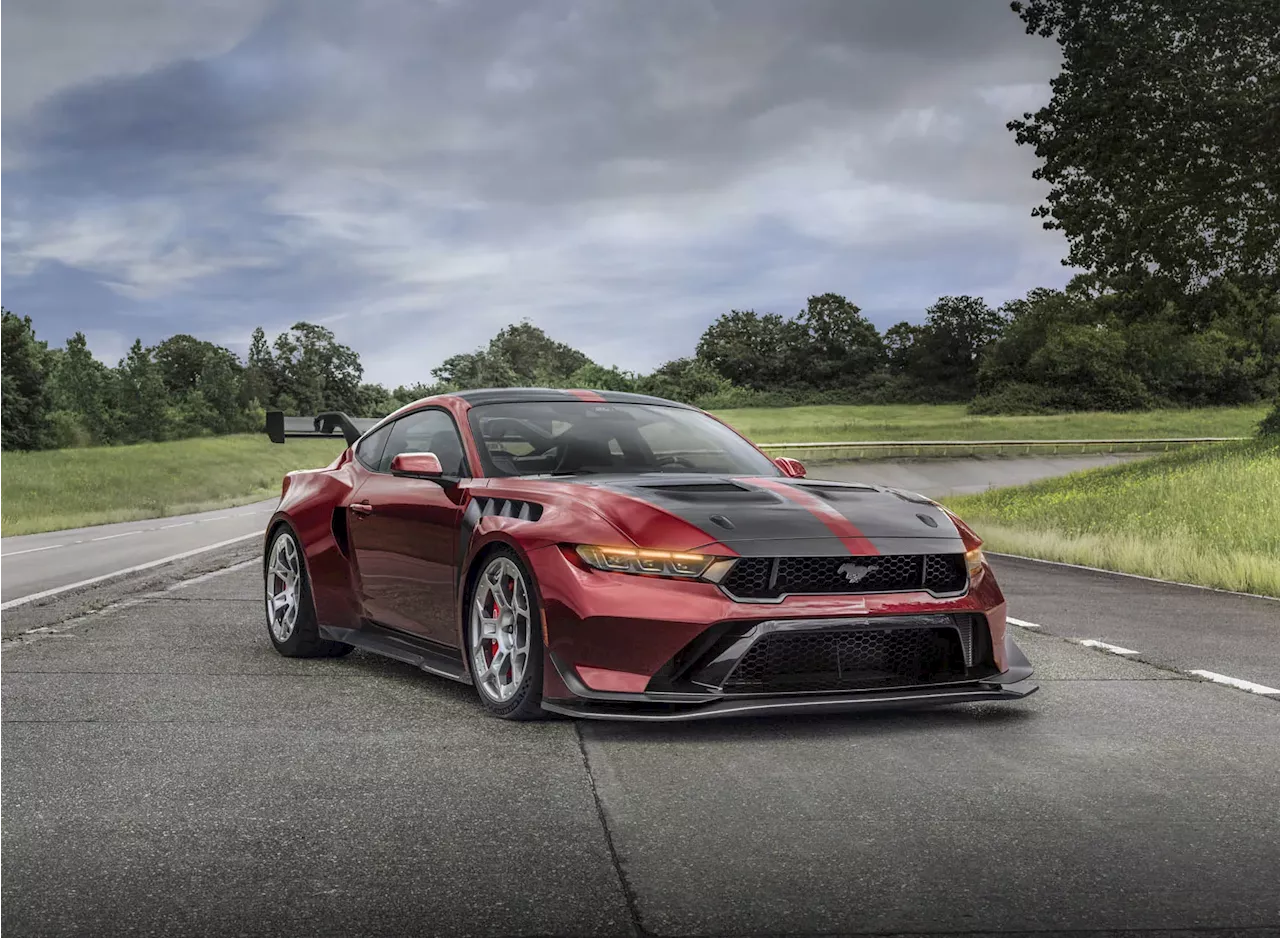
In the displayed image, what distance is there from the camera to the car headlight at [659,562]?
5887 mm

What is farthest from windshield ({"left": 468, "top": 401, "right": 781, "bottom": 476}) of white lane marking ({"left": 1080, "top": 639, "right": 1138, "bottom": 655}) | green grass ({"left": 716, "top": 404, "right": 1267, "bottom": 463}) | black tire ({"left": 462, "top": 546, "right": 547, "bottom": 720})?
green grass ({"left": 716, "top": 404, "right": 1267, "bottom": 463})

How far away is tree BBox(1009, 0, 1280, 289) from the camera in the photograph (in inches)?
1206

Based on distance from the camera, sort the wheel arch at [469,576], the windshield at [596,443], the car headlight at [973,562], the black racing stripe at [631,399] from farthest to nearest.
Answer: the black racing stripe at [631,399] → the windshield at [596,443] → the wheel arch at [469,576] → the car headlight at [973,562]

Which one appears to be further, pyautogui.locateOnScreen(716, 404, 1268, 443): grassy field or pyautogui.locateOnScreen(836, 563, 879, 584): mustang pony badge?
pyautogui.locateOnScreen(716, 404, 1268, 443): grassy field

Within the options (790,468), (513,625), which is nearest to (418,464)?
(513,625)

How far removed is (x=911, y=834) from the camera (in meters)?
4.66

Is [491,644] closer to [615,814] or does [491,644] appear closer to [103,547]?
[615,814]

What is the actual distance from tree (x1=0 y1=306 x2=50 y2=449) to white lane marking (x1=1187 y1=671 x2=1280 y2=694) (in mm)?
96857

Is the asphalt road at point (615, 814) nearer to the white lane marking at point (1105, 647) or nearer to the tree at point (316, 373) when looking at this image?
the white lane marking at point (1105, 647)

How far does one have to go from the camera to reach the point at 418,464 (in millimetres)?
6930

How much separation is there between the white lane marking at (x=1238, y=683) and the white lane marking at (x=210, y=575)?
8485 millimetres

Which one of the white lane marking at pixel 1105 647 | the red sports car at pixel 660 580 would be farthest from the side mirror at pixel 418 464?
the white lane marking at pixel 1105 647

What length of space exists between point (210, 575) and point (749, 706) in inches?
394

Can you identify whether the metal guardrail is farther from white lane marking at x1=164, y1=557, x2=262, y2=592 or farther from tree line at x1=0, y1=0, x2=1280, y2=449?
white lane marking at x1=164, y1=557, x2=262, y2=592
